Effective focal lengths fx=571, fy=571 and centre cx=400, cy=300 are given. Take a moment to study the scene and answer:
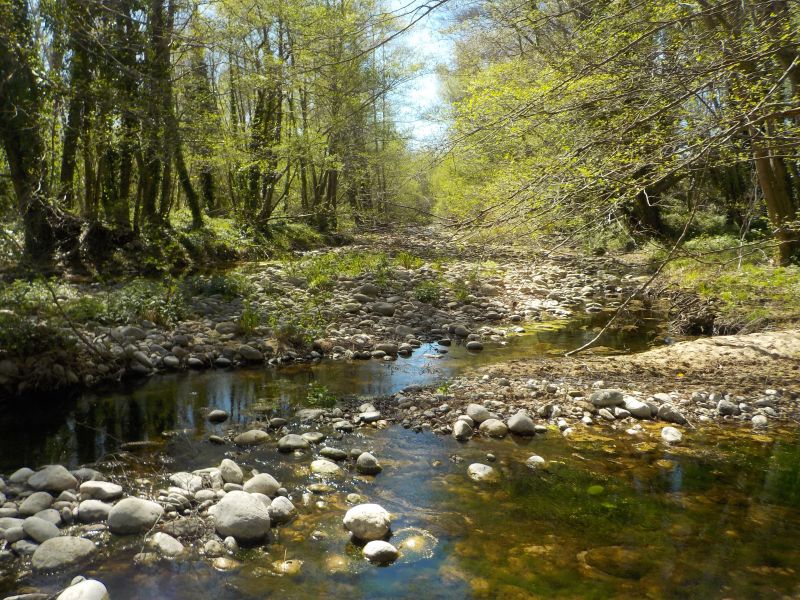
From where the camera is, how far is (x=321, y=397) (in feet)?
20.8

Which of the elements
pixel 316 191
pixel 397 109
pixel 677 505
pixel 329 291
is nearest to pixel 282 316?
pixel 329 291

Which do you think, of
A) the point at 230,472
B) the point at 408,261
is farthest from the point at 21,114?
the point at 408,261

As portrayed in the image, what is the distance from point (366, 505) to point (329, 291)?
8.18m

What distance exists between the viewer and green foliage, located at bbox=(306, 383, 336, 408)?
6.24m

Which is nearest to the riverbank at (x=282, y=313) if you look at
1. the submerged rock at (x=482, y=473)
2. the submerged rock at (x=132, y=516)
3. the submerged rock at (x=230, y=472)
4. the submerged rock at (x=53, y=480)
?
the submerged rock at (x=482, y=473)

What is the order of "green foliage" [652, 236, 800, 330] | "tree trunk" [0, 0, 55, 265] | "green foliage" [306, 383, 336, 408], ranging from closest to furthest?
"green foliage" [306, 383, 336, 408], "tree trunk" [0, 0, 55, 265], "green foliage" [652, 236, 800, 330]

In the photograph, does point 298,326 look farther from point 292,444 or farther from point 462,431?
point 462,431

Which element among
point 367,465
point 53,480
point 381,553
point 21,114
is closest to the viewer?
point 381,553

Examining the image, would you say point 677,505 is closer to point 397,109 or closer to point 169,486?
point 169,486

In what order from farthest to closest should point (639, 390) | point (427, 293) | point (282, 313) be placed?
1. point (427, 293)
2. point (282, 313)
3. point (639, 390)

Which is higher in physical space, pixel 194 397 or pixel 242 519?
pixel 194 397

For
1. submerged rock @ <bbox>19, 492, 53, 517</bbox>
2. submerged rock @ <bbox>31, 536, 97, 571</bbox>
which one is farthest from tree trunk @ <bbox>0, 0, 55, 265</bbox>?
submerged rock @ <bbox>31, 536, 97, 571</bbox>

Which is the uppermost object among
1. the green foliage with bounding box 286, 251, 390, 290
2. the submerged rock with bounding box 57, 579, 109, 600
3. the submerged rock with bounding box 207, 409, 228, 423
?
the green foliage with bounding box 286, 251, 390, 290

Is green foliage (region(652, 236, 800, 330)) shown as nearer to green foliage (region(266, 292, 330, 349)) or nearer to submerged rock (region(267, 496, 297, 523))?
green foliage (region(266, 292, 330, 349))
